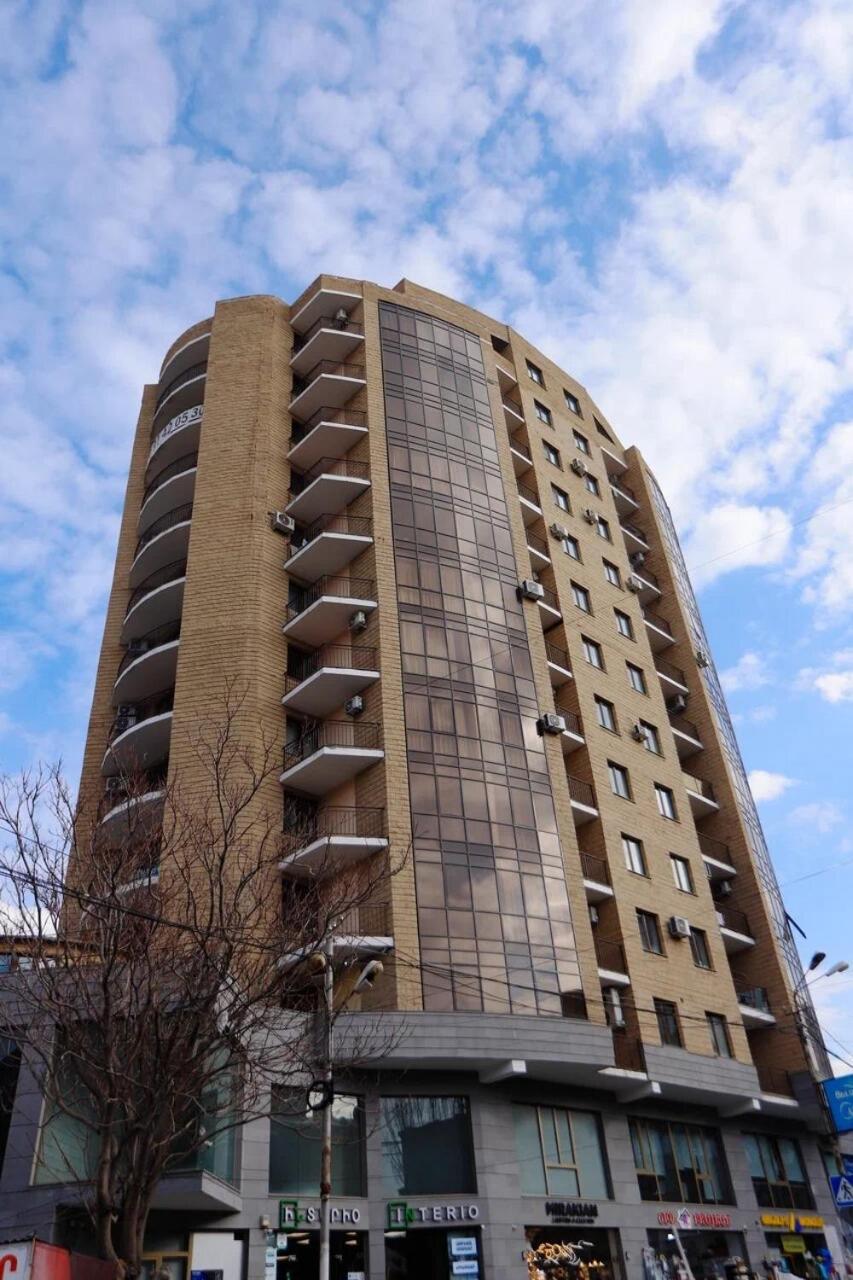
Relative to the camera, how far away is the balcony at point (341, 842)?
24000 millimetres

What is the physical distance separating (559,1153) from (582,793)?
10194 mm

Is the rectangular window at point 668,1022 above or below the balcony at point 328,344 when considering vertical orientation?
below

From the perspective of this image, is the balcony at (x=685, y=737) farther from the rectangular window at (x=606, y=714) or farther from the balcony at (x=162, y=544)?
the balcony at (x=162, y=544)

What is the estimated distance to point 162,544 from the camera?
→ 3253 centimetres

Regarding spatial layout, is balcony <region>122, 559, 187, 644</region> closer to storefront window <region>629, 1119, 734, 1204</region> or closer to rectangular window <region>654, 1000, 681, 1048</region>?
rectangular window <region>654, 1000, 681, 1048</region>

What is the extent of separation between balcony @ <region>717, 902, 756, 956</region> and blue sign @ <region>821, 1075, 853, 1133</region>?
4.99 meters

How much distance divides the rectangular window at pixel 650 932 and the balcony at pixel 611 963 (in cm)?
112

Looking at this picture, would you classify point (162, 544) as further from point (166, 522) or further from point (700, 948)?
point (700, 948)

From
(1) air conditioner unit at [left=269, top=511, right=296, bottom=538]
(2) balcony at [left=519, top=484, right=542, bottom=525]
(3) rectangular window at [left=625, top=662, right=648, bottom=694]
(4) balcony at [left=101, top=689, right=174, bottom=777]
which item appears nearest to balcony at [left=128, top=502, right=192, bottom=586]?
(1) air conditioner unit at [left=269, top=511, right=296, bottom=538]

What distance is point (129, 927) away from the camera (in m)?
15.7

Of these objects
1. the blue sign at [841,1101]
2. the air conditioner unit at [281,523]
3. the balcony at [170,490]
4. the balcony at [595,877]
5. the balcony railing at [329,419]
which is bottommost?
the blue sign at [841,1101]

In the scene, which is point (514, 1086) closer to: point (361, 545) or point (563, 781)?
point (563, 781)

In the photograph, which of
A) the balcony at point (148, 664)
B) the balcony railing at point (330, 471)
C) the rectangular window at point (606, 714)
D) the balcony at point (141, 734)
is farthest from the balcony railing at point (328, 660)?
the rectangular window at point (606, 714)

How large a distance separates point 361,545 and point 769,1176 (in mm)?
22099
